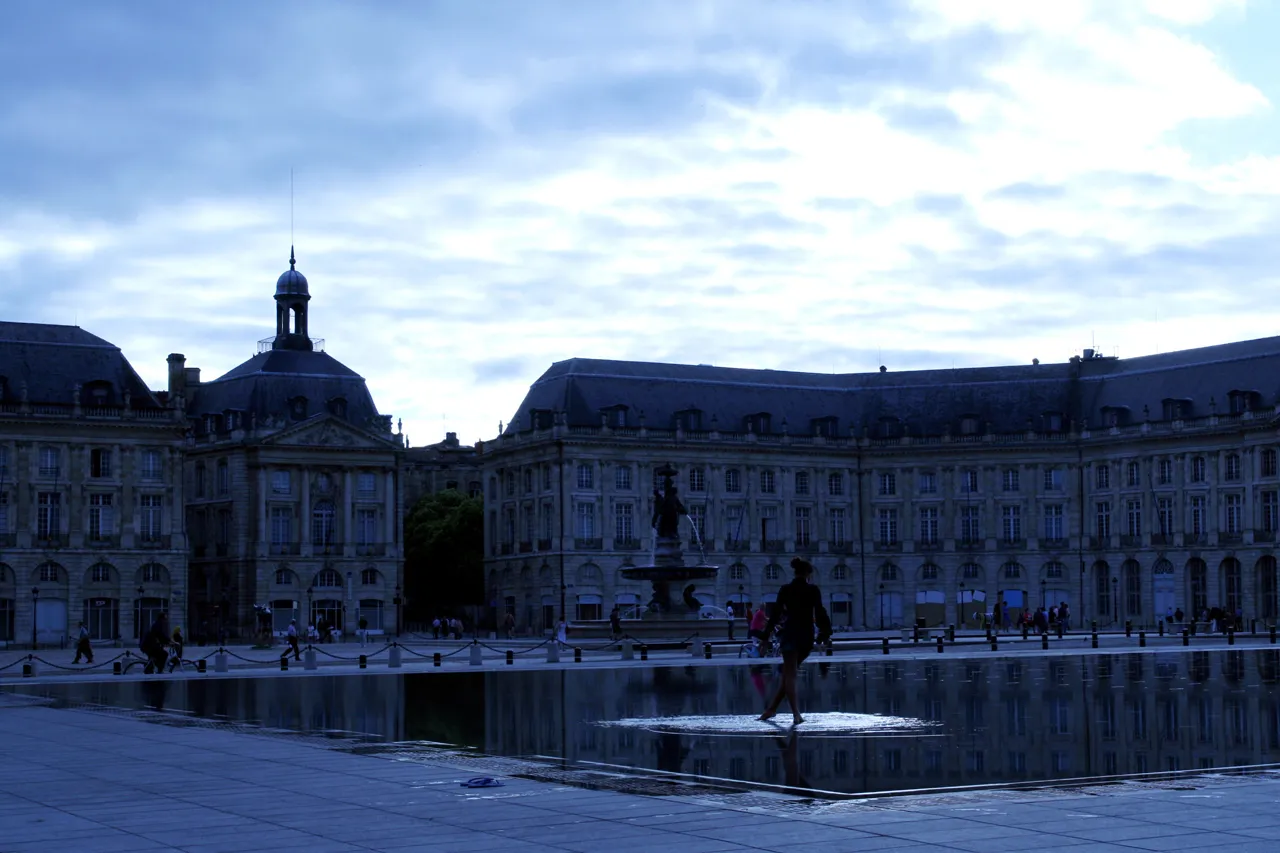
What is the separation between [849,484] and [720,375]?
10.0 metres

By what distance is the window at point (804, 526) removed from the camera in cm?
10706

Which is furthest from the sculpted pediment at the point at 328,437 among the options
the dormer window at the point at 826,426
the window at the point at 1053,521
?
the window at the point at 1053,521

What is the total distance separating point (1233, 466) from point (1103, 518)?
9546 mm

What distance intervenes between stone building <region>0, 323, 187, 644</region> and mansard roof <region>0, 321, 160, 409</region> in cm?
5

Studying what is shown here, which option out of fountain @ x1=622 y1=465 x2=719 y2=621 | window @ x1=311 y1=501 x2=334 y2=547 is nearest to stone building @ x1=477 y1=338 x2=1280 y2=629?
window @ x1=311 y1=501 x2=334 y2=547

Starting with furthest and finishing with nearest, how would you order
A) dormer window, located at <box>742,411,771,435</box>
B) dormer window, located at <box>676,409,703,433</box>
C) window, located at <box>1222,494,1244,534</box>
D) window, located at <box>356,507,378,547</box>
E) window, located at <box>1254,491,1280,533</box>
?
1. dormer window, located at <box>742,411,771,435</box>
2. dormer window, located at <box>676,409,703,433</box>
3. window, located at <box>356,507,378,547</box>
4. window, located at <box>1222,494,1244,534</box>
5. window, located at <box>1254,491,1280,533</box>

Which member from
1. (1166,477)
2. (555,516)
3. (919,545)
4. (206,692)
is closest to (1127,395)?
(1166,477)

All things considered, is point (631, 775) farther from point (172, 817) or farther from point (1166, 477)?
point (1166, 477)

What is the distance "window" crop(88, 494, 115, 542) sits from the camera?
8756 cm

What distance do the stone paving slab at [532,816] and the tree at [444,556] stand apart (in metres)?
95.9

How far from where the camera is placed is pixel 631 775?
16.8 m

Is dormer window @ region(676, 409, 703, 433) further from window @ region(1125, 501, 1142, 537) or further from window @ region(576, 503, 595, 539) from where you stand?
window @ region(1125, 501, 1142, 537)

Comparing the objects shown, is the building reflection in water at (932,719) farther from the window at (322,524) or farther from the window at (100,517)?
the window at (322,524)

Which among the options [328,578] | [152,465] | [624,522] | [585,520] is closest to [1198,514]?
[624,522]
